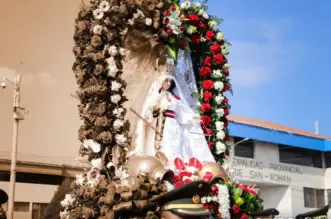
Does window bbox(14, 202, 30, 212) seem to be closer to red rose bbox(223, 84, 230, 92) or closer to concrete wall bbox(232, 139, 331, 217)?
concrete wall bbox(232, 139, 331, 217)

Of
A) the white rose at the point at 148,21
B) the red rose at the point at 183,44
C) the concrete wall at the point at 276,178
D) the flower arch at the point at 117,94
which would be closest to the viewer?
the flower arch at the point at 117,94

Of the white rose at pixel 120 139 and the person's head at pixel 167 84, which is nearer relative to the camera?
the white rose at pixel 120 139

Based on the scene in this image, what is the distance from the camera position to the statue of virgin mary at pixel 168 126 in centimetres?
632

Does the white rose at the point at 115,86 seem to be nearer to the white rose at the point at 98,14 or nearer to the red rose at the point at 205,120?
the white rose at the point at 98,14

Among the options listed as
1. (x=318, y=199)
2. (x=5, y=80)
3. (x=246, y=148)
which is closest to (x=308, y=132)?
(x=318, y=199)

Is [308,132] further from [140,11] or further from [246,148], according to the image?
[140,11]

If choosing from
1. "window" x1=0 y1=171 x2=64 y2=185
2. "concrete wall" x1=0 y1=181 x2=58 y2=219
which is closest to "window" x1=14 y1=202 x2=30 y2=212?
"concrete wall" x1=0 y1=181 x2=58 y2=219

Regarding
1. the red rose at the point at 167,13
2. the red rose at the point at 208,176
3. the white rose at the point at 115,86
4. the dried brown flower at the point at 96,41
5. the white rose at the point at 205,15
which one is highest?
the white rose at the point at 205,15

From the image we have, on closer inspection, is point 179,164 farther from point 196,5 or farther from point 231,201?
point 196,5

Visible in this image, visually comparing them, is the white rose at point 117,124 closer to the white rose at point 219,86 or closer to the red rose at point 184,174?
the red rose at point 184,174

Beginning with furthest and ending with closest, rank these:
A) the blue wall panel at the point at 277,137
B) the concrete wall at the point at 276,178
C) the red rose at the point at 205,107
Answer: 1. the concrete wall at the point at 276,178
2. the blue wall panel at the point at 277,137
3. the red rose at the point at 205,107

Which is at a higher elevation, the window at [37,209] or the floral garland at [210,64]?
the floral garland at [210,64]

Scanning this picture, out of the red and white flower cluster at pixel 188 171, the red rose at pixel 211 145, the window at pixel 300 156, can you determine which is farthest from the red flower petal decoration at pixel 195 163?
the window at pixel 300 156

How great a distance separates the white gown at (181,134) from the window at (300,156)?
15.9 m
